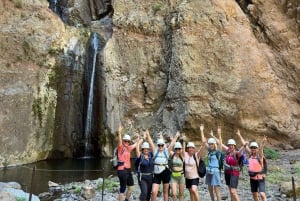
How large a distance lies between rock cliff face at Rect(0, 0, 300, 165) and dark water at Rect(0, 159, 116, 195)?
1427 mm

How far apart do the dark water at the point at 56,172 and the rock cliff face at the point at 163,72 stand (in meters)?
1.43

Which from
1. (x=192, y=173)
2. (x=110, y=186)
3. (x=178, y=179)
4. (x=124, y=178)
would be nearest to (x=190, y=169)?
(x=192, y=173)

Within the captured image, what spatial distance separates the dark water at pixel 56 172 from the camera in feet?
59.8

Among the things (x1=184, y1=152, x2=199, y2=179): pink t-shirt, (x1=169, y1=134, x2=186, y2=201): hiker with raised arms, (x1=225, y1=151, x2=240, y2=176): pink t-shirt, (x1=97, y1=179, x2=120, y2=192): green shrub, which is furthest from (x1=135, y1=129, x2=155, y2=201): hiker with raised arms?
(x1=97, y1=179, x2=120, y2=192): green shrub

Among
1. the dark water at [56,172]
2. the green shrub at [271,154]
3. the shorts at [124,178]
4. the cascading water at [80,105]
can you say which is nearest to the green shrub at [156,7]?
the cascading water at [80,105]

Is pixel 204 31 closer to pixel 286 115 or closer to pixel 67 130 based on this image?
pixel 286 115

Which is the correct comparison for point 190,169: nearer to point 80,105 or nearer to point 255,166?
point 255,166

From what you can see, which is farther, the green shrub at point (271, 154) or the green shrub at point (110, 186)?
the green shrub at point (271, 154)

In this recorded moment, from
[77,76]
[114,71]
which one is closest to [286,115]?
[114,71]

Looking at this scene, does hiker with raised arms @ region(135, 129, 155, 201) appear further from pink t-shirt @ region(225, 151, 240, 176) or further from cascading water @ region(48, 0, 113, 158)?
cascading water @ region(48, 0, 113, 158)

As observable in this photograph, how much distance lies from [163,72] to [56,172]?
10689 millimetres

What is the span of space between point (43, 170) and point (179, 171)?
12.8 m

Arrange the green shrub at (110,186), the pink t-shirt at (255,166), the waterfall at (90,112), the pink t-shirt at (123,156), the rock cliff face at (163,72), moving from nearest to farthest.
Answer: the pink t-shirt at (255,166) < the pink t-shirt at (123,156) < the green shrub at (110,186) < the rock cliff face at (163,72) < the waterfall at (90,112)

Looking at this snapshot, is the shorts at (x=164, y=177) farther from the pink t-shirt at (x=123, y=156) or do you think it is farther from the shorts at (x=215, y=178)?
the shorts at (x=215, y=178)
